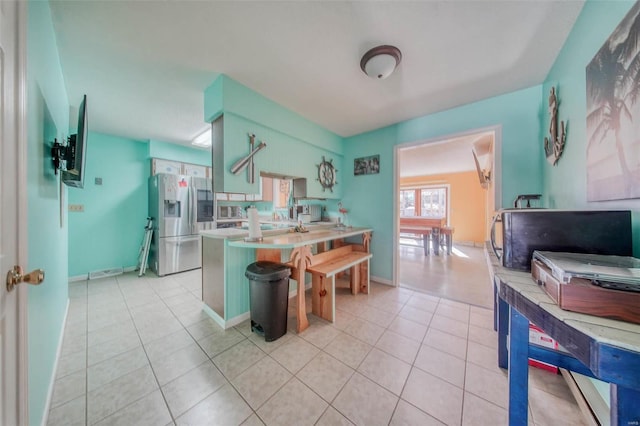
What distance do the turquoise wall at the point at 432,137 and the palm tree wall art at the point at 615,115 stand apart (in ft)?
4.13

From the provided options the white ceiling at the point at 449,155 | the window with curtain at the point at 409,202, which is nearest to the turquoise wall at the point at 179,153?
the white ceiling at the point at 449,155

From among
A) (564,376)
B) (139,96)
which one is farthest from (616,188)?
(139,96)

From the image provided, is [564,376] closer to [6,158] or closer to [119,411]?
[119,411]

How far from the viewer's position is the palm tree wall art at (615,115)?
2.81 feet

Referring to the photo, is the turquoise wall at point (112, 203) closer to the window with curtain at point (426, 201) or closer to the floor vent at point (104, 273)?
the floor vent at point (104, 273)

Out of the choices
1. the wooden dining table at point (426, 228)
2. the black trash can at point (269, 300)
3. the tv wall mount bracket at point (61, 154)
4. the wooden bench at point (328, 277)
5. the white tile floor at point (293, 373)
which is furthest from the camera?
the wooden dining table at point (426, 228)

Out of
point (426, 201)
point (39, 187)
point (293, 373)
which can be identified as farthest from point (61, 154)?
point (426, 201)

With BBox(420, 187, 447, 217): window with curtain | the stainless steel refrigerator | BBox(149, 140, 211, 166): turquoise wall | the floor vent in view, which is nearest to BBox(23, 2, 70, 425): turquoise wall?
the stainless steel refrigerator

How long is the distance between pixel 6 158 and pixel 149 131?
361 cm

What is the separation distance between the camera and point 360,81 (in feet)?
6.89

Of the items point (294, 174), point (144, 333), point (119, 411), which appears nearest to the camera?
point (119, 411)

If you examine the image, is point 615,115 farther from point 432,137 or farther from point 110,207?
point 110,207

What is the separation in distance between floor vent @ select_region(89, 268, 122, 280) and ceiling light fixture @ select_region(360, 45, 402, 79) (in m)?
5.29

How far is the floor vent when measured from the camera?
353 cm
